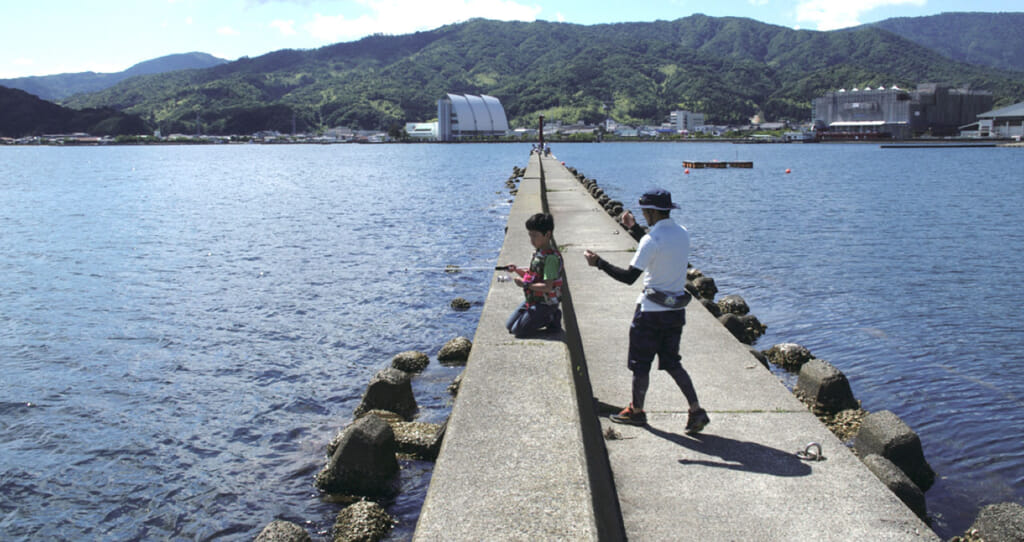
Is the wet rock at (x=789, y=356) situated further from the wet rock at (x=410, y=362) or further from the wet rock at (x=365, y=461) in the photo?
the wet rock at (x=365, y=461)

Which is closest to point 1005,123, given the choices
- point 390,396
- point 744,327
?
point 744,327

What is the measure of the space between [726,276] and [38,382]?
43.4 ft

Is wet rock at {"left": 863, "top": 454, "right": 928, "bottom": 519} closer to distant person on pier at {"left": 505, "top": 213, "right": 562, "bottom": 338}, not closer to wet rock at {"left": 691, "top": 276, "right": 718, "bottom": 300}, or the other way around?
distant person on pier at {"left": 505, "top": 213, "right": 562, "bottom": 338}

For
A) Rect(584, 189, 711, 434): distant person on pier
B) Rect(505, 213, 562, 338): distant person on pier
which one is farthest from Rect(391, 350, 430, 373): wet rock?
Rect(584, 189, 711, 434): distant person on pier

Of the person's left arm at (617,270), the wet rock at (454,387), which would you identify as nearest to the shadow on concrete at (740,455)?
the person's left arm at (617,270)

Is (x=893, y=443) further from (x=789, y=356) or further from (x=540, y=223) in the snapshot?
(x=789, y=356)

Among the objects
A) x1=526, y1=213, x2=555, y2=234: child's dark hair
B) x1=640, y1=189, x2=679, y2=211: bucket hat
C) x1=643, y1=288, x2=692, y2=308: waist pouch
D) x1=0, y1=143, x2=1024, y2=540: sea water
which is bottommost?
x1=0, y1=143, x2=1024, y2=540: sea water

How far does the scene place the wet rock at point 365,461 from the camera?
6.67 metres

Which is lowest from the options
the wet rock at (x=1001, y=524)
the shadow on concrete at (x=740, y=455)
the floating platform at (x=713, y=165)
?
the wet rock at (x=1001, y=524)

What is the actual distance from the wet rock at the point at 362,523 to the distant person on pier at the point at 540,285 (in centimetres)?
189

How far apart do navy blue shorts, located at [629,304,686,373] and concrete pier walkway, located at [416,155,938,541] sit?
21.5 inches

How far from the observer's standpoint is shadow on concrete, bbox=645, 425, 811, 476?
206 inches

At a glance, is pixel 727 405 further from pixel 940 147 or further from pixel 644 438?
pixel 940 147

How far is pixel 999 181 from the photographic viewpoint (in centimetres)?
5353
